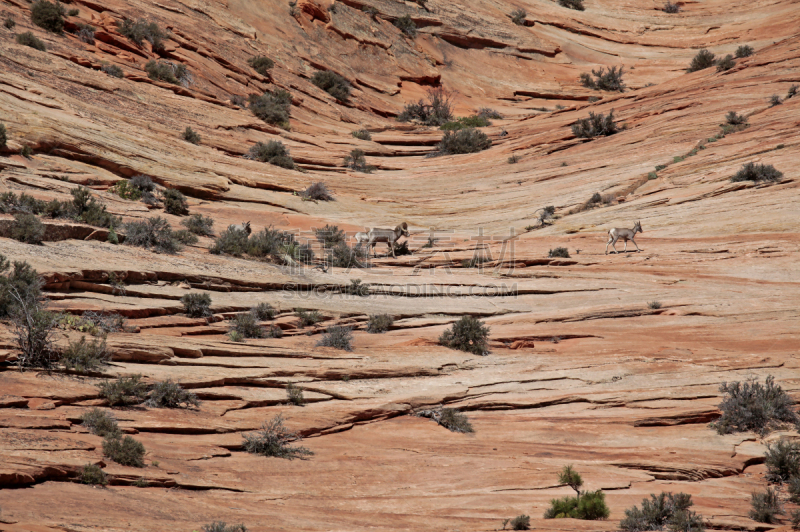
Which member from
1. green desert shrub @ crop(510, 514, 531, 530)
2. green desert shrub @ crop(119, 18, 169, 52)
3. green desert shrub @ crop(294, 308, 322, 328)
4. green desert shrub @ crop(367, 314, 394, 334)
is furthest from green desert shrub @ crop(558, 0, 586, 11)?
green desert shrub @ crop(510, 514, 531, 530)

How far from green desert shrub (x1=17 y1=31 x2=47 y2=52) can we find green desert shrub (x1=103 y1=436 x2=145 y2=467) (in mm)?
20284

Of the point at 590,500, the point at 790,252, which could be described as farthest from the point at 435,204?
the point at 590,500

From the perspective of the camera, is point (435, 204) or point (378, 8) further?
point (378, 8)

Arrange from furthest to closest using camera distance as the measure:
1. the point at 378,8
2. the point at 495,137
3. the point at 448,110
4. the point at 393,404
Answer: the point at 378,8
the point at 448,110
the point at 495,137
the point at 393,404

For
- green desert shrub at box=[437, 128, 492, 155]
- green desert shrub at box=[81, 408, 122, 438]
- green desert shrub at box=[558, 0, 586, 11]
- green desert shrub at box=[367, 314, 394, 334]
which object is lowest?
green desert shrub at box=[81, 408, 122, 438]

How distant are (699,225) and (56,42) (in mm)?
22892

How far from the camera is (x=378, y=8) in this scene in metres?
42.6

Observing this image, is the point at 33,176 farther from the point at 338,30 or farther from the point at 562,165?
the point at 338,30

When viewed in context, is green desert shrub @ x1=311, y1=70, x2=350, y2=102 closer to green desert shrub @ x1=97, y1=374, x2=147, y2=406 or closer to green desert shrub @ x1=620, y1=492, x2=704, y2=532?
green desert shrub @ x1=97, y1=374, x2=147, y2=406

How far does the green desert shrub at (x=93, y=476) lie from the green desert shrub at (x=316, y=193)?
16244 millimetres

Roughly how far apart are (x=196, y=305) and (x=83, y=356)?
3.39 meters

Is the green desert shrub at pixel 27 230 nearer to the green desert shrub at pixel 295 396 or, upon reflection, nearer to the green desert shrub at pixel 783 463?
the green desert shrub at pixel 295 396

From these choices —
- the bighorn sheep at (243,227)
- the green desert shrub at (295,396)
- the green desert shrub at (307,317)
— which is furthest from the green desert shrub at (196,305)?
the bighorn sheep at (243,227)

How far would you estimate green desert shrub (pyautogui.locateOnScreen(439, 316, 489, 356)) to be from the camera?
12422mm
